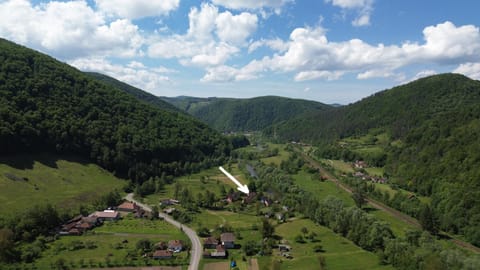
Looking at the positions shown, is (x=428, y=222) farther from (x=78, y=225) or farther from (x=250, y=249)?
(x=78, y=225)

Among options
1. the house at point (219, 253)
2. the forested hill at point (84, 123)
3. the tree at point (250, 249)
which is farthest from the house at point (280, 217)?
the forested hill at point (84, 123)

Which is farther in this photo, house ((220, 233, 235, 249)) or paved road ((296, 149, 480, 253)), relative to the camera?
paved road ((296, 149, 480, 253))

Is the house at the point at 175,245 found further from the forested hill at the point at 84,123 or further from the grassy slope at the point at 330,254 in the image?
the forested hill at the point at 84,123

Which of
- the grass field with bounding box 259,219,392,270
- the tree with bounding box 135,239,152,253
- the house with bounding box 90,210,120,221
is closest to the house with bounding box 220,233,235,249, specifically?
the grass field with bounding box 259,219,392,270

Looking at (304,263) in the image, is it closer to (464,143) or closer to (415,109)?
(464,143)

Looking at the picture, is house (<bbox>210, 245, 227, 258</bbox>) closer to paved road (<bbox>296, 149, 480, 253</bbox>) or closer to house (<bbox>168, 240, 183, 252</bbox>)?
house (<bbox>168, 240, 183, 252</bbox>)

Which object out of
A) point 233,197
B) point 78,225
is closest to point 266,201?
point 233,197

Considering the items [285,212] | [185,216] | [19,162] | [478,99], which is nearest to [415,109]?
[478,99]
